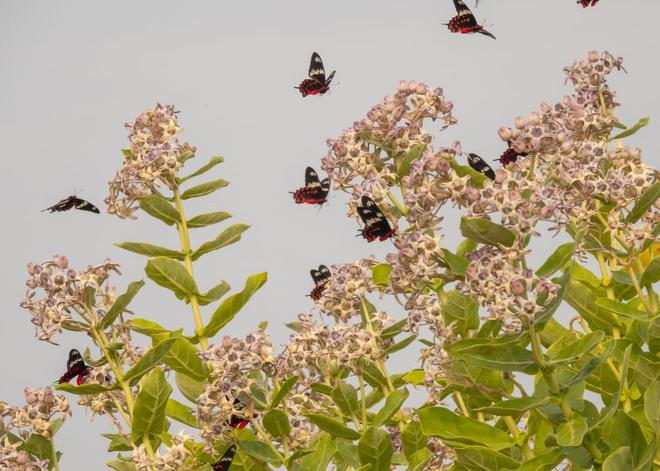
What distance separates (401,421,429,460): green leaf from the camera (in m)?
7.81

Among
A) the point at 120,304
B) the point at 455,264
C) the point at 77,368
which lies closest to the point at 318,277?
the point at 77,368

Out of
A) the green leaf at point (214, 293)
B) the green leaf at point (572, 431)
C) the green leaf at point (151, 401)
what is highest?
the green leaf at point (214, 293)

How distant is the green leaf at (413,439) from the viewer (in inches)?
308

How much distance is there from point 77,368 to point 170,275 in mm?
1076

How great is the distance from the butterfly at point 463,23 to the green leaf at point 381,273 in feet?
8.57

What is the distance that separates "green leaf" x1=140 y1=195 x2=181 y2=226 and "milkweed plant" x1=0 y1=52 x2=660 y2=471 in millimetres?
19

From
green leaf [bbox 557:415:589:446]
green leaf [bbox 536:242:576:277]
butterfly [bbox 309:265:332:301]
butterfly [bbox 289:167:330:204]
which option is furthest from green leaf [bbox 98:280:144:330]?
green leaf [bbox 557:415:589:446]

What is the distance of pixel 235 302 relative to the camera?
8.91 meters

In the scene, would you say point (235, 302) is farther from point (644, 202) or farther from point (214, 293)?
point (644, 202)

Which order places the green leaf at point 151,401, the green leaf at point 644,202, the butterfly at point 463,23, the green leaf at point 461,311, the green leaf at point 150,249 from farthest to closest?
1. the butterfly at point 463,23
2. the green leaf at point 150,249
3. the green leaf at point 151,401
4. the green leaf at point 644,202
5. the green leaf at point 461,311

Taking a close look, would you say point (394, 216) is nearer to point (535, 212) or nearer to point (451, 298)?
point (451, 298)

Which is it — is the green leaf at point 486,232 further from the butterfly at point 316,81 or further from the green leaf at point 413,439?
the butterfly at point 316,81

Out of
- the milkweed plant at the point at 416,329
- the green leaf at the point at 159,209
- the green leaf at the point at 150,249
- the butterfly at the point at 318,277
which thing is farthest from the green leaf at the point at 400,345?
the green leaf at the point at 159,209

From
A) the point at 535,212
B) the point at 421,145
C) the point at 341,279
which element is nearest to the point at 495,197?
the point at 535,212
